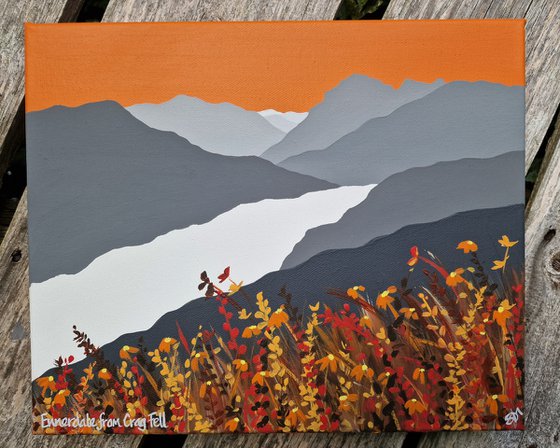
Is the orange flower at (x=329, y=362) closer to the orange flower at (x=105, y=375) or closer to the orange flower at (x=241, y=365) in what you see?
the orange flower at (x=241, y=365)

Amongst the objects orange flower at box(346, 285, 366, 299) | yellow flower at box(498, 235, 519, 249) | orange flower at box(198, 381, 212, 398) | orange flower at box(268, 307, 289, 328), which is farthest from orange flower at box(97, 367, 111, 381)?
yellow flower at box(498, 235, 519, 249)

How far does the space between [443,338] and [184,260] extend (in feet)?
1.16

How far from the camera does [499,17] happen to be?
0.69 metres

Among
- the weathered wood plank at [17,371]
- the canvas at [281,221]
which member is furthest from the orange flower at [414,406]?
the weathered wood plank at [17,371]

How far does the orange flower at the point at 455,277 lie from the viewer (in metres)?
0.67

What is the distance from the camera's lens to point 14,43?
2.31 feet

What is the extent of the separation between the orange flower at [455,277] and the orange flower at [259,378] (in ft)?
0.88

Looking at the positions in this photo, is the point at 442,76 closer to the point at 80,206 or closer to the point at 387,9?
the point at 387,9

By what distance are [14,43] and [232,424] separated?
596 millimetres

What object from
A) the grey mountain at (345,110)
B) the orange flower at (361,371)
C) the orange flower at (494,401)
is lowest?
the orange flower at (494,401)

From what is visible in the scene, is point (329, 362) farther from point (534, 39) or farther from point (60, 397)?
point (534, 39)

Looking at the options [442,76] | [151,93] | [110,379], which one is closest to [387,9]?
[442,76]
